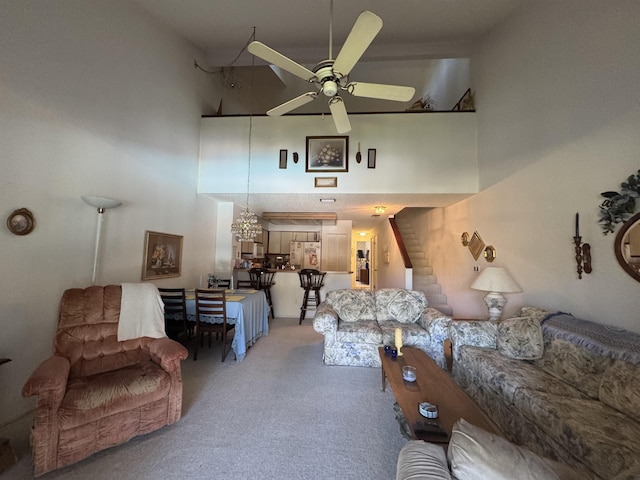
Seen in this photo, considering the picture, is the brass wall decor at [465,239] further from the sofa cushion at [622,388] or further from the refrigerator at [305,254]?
the refrigerator at [305,254]

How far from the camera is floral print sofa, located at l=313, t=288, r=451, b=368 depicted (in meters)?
3.07

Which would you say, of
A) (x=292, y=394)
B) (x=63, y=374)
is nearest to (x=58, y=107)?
(x=63, y=374)

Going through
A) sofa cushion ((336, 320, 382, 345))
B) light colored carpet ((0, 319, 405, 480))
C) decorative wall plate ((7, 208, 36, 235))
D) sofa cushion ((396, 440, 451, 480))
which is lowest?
light colored carpet ((0, 319, 405, 480))

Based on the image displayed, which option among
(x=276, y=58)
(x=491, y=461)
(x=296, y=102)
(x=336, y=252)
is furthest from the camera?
(x=336, y=252)

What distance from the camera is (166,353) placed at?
6.46ft

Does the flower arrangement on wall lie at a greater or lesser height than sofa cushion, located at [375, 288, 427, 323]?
greater

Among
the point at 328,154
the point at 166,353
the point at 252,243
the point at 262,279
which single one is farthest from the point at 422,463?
the point at 252,243

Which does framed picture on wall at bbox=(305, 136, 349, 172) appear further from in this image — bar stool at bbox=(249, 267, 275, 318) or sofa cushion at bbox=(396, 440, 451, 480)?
sofa cushion at bbox=(396, 440, 451, 480)

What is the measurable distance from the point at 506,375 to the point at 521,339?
20.0 inches

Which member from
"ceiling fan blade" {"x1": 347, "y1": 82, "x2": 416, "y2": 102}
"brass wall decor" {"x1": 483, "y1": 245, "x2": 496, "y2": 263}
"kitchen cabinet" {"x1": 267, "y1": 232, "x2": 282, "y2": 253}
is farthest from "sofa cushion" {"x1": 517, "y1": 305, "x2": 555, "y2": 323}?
"kitchen cabinet" {"x1": 267, "y1": 232, "x2": 282, "y2": 253}

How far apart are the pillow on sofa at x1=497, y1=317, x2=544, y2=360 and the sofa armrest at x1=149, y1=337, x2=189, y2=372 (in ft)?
9.07

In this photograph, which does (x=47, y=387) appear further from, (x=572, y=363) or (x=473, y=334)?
(x=572, y=363)

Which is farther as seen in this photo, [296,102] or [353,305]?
[353,305]

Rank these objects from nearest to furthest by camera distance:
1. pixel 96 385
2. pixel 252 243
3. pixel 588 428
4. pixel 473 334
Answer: pixel 588 428 → pixel 96 385 → pixel 473 334 → pixel 252 243
